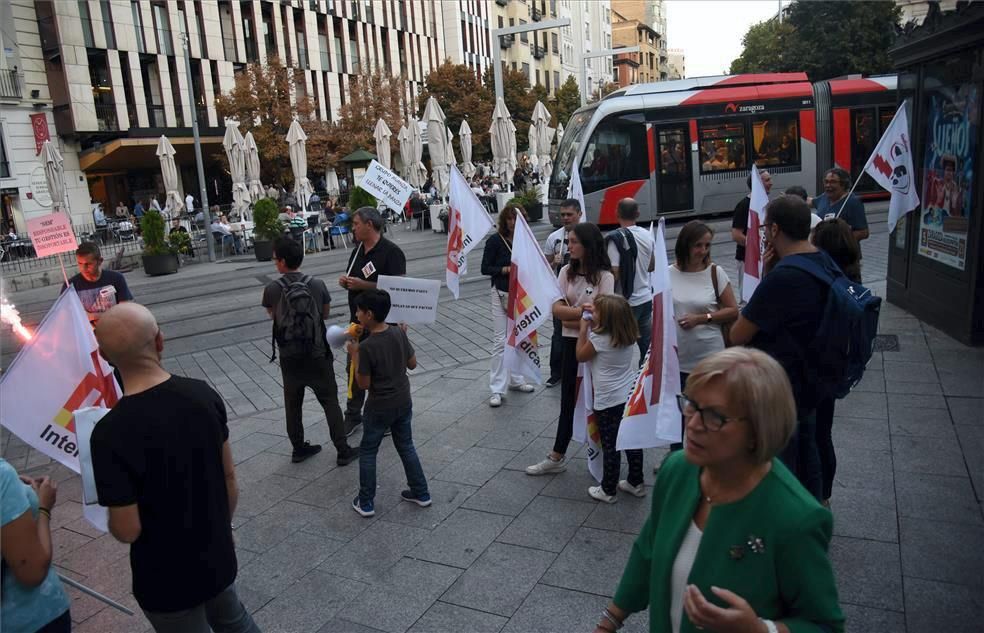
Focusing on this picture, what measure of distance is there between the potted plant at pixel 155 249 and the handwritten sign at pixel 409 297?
1604cm

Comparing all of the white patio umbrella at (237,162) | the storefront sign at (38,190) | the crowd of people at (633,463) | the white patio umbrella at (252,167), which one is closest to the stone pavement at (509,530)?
the crowd of people at (633,463)

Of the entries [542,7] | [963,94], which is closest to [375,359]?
[963,94]

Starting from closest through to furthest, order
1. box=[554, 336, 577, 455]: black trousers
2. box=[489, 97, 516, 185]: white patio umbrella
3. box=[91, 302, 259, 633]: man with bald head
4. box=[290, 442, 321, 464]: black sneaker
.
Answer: box=[91, 302, 259, 633]: man with bald head → box=[554, 336, 577, 455]: black trousers → box=[290, 442, 321, 464]: black sneaker → box=[489, 97, 516, 185]: white patio umbrella

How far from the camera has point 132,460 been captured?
2.49 metres

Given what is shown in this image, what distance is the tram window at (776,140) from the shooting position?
59.6ft

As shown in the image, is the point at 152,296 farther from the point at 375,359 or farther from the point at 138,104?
the point at 138,104

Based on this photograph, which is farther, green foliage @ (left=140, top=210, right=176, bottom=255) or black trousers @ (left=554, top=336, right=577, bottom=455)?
green foliage @ (left=140, top=210, right=176, bottom=255)

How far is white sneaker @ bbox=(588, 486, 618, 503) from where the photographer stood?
471 centimetres

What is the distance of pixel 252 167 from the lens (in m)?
25.0

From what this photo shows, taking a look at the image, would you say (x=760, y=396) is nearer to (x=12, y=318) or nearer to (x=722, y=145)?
(x=12, y=318)

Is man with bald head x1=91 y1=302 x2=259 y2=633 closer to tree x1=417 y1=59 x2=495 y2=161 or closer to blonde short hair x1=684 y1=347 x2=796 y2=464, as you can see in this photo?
blonde short hair x1=684 y1=347 x2=796 y2=464

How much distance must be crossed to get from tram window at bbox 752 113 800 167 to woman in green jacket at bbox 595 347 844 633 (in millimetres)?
17937

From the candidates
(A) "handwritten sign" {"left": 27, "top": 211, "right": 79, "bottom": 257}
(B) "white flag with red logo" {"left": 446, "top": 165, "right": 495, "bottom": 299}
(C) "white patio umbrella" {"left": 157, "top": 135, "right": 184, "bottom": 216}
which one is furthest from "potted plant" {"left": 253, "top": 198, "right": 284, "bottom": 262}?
(B) "white flag with red logo" {"left": 446, "top": 165, "right": 495, "bottom": 299}

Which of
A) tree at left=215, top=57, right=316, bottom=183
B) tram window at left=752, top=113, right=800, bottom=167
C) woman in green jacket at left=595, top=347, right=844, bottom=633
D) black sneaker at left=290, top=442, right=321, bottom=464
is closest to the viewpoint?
woman in green jacket at left=595, top=347, right=844, bottom=633
